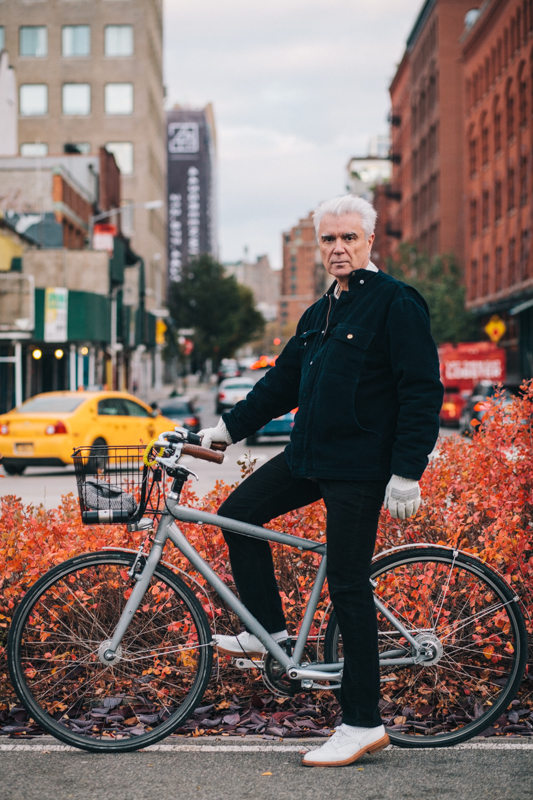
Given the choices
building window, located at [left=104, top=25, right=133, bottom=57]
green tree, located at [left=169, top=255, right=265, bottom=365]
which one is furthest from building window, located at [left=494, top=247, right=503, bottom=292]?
building window, located at [left=104, top=25, right=133, bottom=57]

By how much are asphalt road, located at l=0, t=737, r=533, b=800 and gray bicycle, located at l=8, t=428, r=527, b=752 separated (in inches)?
4.1

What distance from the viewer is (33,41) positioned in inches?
3238

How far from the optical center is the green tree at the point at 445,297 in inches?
2178

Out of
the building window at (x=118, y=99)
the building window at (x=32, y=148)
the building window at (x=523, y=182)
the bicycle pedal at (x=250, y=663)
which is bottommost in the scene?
the bicycle pedal at (x=250, y=663)

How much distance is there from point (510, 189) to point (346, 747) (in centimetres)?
4841

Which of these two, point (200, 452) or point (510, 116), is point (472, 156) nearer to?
point (510, 116)

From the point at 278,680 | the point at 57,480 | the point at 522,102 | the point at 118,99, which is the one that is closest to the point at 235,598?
the point at 278,680

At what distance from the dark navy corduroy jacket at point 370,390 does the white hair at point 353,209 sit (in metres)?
0.18

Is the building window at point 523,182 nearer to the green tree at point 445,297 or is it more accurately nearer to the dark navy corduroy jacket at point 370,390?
the green tree at point 445,297

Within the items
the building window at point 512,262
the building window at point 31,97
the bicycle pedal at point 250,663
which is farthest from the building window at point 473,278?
the bicycle pedal at point 250,663

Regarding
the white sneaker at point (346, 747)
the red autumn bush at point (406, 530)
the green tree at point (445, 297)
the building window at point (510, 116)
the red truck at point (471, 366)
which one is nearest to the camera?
the white sneaker at point (346, 747)

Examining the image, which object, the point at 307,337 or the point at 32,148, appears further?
the point at 32,148

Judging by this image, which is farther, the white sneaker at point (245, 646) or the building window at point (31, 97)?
the building window at point (31, 97)

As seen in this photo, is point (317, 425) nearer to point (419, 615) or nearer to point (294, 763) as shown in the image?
point (419, 615)
